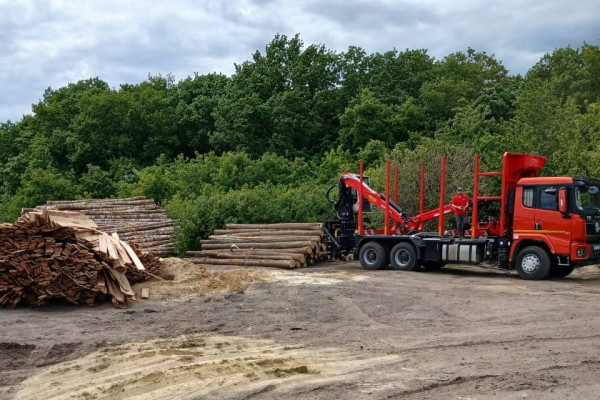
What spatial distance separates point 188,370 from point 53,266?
6.25 meters

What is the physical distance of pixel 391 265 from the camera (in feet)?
63.5

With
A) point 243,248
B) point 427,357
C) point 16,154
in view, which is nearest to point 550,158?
point 243,248

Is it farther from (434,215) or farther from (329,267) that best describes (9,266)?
(434,215)

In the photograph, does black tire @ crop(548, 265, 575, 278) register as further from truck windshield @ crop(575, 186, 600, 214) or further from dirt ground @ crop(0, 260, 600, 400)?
truck windshield @ crop(575, 186, 600, 214)

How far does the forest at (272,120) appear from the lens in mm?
34312

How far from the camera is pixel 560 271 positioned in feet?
55.5

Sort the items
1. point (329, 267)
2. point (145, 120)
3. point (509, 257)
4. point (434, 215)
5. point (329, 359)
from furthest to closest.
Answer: point (145, 120) < point (329, 267) < point (434, 215) < point (509, 257) < point (329, 359)

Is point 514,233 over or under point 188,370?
over

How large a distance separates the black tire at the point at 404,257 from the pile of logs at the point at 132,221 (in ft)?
28.7

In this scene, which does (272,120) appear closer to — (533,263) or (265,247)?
(265,247)

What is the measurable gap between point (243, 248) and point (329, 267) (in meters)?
2.96

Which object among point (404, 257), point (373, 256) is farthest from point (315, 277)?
point (404, 257)

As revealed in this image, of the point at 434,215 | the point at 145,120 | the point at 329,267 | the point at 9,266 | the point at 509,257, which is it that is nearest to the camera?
the point at 9,266

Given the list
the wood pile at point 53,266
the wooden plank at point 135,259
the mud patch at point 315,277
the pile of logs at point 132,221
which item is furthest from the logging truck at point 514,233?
the wood pile at point 53,266
